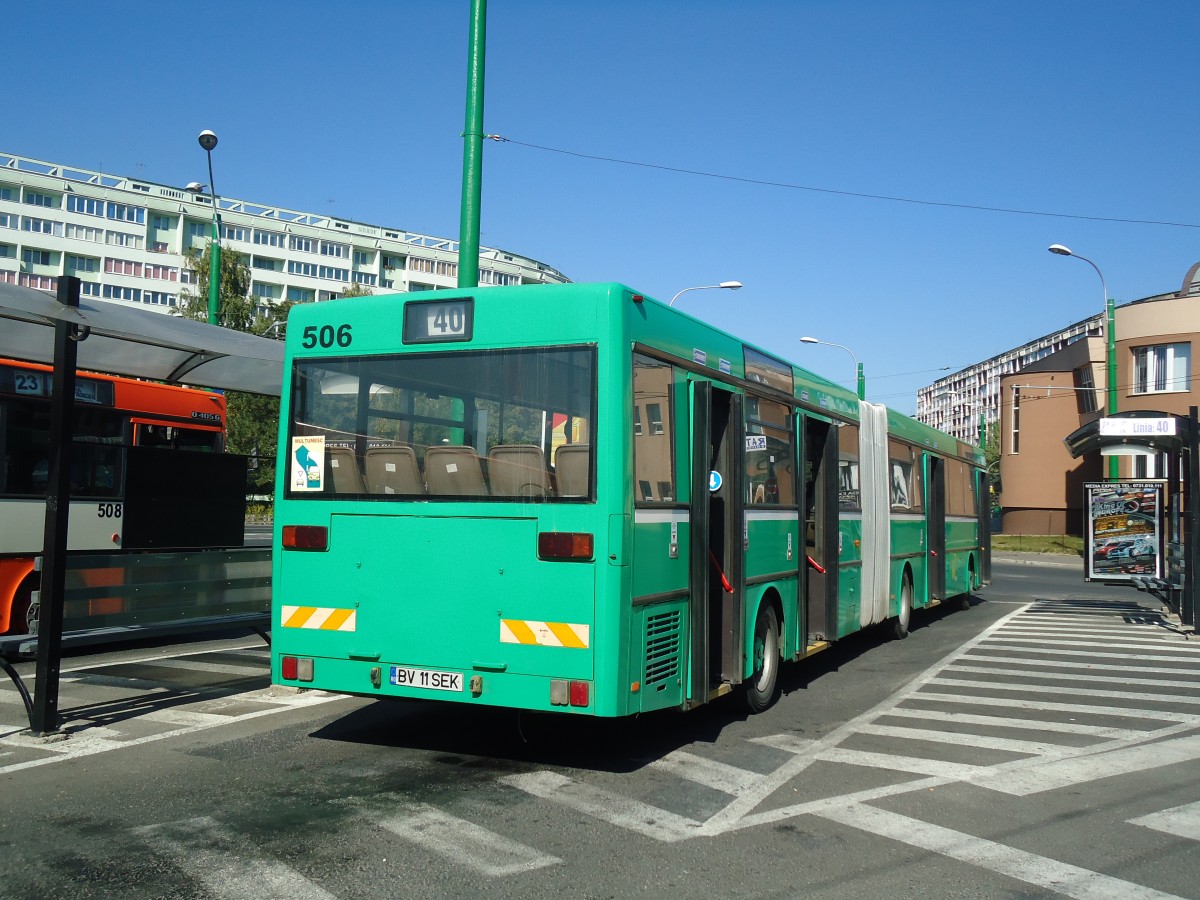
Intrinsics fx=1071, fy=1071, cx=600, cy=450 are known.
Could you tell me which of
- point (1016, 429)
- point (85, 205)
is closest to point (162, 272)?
point (85, 205)

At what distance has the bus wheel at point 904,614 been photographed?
15.0 metres

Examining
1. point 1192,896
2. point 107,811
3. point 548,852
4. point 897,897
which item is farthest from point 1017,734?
point 107,811

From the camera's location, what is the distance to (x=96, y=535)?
41.6ft

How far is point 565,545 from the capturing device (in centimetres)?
648

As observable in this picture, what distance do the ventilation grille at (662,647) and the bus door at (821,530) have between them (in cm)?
373

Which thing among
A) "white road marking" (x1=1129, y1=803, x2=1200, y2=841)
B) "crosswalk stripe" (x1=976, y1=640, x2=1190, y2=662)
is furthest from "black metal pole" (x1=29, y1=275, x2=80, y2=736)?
"crosswalk stripe" (x1=976, y1=640, x2=1190, y2=662)

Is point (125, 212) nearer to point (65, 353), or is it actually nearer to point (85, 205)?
point (85, 205)

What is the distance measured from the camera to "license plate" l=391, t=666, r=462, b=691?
6730 millimetres

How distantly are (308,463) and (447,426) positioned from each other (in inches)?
45.8

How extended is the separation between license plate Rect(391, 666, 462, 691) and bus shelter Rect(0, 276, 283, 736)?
→ 9.03 ft

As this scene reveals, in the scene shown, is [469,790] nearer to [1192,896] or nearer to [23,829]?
[23,829]

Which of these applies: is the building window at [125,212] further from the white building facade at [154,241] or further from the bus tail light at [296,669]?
the bus tail light at [296,669]

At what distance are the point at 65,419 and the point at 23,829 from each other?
3.36 metres

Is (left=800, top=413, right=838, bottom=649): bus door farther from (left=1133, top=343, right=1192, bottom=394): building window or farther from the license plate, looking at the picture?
(left=1133, top=343, right=1192, bottom=394): building window
